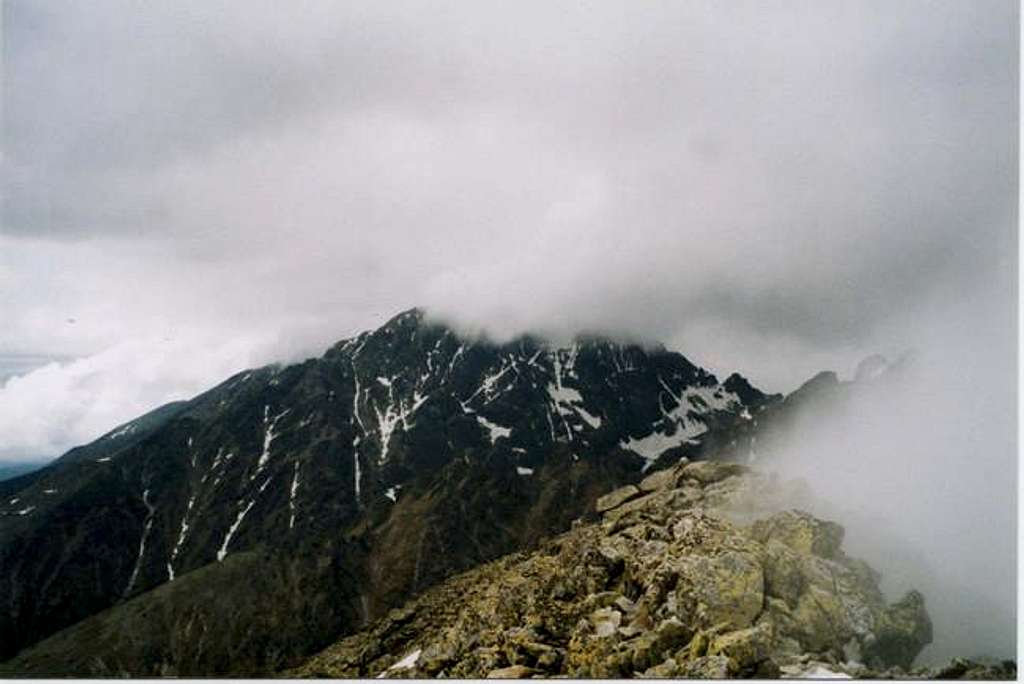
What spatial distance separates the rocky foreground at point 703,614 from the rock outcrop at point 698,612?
0.16 ft

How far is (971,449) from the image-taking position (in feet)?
148

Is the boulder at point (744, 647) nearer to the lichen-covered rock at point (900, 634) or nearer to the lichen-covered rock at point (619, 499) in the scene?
the lichen-covered rock at point (900, 634)

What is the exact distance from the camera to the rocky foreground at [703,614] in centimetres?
2773

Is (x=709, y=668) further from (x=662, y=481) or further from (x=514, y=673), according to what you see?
(x=662, y=481)

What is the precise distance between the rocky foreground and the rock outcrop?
5 cm

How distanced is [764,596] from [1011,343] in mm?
18892

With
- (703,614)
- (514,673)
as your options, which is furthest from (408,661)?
(703,614)

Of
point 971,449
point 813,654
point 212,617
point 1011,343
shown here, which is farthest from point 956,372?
point 212,617

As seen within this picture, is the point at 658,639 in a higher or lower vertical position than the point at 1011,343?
lower

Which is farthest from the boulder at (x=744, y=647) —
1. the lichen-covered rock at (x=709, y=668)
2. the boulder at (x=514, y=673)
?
the boulder at (x=514, y=673)

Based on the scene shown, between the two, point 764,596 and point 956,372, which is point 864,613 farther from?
point 956,372

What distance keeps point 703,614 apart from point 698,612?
7.9 inches

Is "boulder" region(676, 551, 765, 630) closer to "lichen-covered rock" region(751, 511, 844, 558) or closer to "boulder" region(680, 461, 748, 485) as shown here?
"lichen-covered rock" region(751, 511, 844, 558)

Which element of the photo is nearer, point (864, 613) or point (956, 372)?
point (864, 613)
